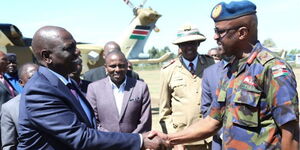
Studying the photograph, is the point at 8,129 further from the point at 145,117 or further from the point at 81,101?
the point at 145,117

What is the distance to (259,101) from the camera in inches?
82.7

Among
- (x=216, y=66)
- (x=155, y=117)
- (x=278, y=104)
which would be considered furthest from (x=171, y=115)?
(x=155, y=117)

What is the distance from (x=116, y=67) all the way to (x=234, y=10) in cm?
225

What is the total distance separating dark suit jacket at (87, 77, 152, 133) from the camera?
3859 mm

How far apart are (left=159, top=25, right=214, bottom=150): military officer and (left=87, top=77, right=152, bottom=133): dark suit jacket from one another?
0.88 ft

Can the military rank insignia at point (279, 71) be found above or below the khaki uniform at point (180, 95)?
above

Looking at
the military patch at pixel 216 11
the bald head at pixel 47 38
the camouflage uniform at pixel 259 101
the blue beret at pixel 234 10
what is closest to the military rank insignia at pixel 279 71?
the camouflage uniform at pixel 259 101

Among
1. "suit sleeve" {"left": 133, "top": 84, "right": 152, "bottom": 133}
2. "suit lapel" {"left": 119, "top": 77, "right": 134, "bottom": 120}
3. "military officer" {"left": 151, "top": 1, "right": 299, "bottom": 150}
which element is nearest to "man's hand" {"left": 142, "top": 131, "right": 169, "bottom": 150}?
"military officer" {"left": 151, "top": 1, "right": 299, "bottom": 150}

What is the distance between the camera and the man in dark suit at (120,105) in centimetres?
386

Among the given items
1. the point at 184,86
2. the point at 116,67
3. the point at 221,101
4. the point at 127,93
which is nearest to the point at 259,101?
the point at 221,101

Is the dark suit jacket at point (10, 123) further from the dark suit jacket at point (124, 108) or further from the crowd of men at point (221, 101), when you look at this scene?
the crowd of men at point (221, 101)

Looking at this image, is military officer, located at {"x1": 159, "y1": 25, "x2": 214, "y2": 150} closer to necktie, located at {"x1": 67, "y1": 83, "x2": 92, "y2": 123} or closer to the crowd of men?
the crowd of men

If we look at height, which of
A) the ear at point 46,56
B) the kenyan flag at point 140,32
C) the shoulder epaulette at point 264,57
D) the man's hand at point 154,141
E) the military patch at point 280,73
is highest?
the ear at point 46,56

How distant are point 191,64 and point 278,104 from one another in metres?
2.13
